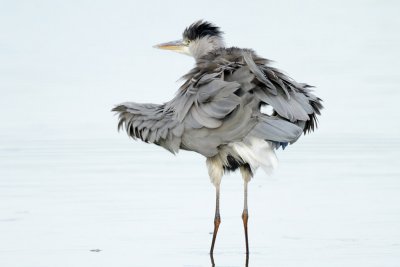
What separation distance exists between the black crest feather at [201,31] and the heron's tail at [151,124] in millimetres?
1398

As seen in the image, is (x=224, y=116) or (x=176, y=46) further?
(x=176, y=46)

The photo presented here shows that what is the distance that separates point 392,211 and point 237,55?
1856 mm

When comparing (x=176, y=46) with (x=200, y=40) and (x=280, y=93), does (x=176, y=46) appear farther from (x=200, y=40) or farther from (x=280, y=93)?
(x=280, y=93)

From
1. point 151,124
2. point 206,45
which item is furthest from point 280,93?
point 206,45

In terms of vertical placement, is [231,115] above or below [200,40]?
below

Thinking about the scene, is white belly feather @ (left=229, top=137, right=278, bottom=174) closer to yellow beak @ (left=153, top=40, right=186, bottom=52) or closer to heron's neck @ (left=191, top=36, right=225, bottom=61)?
heron's neck @ (left=191, top=36, right=225, bottom=61)

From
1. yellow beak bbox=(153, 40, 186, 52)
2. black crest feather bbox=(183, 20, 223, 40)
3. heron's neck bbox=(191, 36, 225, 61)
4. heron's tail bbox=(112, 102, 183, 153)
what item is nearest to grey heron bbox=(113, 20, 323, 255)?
heron's tail bbox=(112, 102, 183, 153)

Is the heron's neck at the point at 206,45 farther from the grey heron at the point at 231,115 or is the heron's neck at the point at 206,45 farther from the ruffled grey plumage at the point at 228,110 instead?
the ruffled grey plumage at the point at 228,110

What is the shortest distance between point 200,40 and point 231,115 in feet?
7.51

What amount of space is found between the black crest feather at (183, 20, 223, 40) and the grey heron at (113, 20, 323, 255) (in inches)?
44.7

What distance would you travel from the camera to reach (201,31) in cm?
1085

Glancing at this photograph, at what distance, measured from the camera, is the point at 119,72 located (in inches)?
A: 742

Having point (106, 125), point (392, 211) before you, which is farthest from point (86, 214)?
point (106, 125)

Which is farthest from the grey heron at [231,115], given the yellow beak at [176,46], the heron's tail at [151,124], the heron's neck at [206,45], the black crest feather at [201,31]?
the yellow beak at [176,46]
